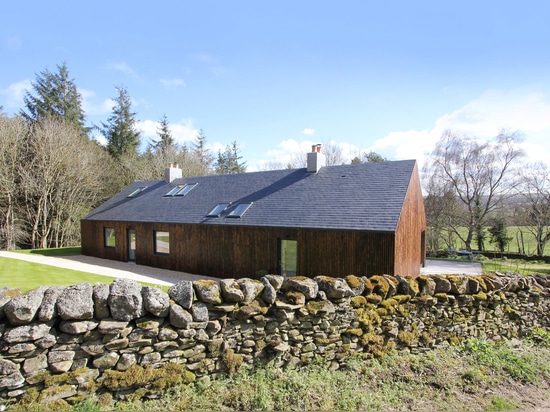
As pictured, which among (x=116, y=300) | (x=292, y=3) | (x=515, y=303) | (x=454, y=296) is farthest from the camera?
(x=292, y=3)

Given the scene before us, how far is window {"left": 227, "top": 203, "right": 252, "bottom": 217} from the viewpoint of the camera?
43.5ft

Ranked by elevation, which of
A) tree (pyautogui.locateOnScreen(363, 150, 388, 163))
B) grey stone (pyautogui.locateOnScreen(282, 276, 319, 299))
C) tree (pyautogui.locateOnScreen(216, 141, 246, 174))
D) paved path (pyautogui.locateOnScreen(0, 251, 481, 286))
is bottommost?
paved path (pyautogui.locateOnScreen(0, 251, 481, 286))

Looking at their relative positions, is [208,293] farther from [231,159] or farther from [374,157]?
[231,159]

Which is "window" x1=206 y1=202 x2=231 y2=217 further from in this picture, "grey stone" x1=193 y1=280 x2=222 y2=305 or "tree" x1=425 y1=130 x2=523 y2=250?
"tree" x1=425 y1=130 x2=523 y2=250

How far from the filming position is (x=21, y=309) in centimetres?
309

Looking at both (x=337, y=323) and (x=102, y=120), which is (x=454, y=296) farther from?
(x=102, y=120)

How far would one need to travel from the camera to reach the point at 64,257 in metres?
18.4

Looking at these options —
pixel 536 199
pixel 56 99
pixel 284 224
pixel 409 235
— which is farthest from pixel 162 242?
pixel 536 199

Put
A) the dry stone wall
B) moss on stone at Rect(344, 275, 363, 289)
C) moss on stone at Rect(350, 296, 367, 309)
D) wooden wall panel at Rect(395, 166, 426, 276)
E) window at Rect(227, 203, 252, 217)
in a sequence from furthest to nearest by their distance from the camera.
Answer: window at Rect(227, 203, 252, 217) → wooden wall panel at Rect(395, 166, 426, 276) → moss on stone at Rect(344, 275, 363, 289) → moss on stone at Rect(350, 296, 367, 309) → the dry stone wall

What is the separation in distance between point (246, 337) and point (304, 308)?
37.0 inches

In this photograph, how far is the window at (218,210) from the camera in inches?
549

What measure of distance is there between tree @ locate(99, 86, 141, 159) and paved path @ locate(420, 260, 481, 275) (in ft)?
93.9

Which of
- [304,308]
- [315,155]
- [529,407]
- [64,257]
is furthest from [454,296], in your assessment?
[64,257]

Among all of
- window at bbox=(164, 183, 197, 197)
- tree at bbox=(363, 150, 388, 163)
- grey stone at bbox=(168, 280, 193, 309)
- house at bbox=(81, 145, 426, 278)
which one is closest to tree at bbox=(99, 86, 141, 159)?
house at bbox=(81, 145, 426, 278)
